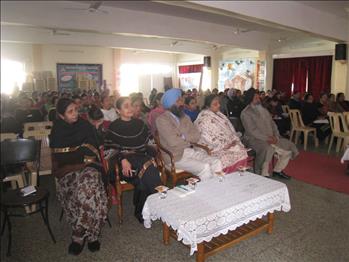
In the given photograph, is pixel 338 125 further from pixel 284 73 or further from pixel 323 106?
pixel 284 73

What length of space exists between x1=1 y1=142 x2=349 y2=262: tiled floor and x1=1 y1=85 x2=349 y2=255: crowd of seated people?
0.52 ft

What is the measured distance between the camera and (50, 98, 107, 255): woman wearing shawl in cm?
221

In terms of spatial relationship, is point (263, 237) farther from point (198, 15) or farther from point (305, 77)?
point (305, 77)

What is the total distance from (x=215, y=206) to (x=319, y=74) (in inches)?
289

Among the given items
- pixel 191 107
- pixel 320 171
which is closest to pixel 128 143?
pixel 191 107

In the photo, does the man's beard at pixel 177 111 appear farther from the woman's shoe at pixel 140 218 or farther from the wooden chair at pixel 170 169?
the woman's shoe at pixel 140 218

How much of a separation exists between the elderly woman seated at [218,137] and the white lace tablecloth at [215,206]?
0.74 meters

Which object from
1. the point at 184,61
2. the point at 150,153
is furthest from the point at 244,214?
the point at 184,61

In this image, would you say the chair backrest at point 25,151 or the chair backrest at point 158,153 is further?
the chair backrest at point 158,153

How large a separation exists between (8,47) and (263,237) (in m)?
2.15

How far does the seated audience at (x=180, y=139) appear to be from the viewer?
2.95 m

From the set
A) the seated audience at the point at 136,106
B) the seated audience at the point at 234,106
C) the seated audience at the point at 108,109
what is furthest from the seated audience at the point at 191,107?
the seated audience at the point at 234,106

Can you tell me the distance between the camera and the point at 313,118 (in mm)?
6016

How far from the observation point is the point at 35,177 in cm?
270
